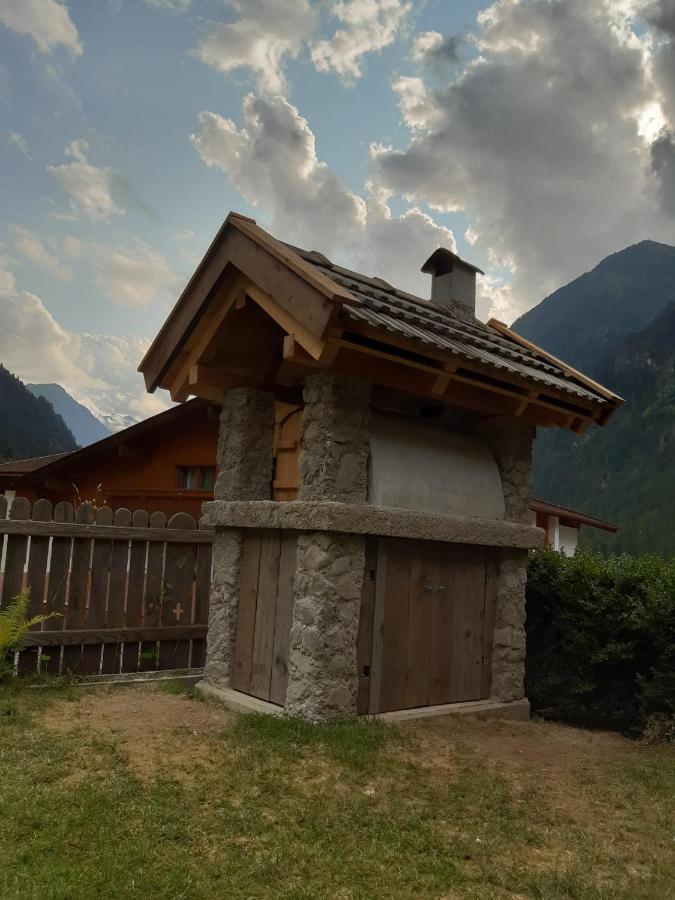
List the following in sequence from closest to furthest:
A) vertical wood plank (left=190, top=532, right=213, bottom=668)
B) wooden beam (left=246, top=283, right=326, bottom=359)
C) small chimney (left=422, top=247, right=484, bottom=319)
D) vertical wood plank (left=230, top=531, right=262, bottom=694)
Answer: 1. wooden beam (left=246, top=283, right=326, bottom=359)
2. vertical wood plank (left=230, top=531, right=262, bottom=694)
3. vertical wood plank (left=190, top=532, right=213, bottom=668)
4. small chimney (left=422, top=247, right=484, bottom=319)

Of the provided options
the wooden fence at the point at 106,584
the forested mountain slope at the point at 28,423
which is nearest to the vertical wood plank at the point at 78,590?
the wooden fence at the point at 106,584

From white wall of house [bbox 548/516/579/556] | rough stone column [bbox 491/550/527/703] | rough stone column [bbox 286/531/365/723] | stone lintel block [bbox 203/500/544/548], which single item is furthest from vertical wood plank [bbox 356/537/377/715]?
white wall of house [bbox 548/516/579/556]

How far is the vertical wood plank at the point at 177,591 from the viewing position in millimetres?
7328

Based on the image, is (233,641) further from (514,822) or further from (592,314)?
(592,314)

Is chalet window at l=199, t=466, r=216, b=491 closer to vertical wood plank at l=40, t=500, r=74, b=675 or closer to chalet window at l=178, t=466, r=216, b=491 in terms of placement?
chalet window at l=178, t=466, r=216, b=491

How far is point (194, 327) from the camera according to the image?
657 centimetres

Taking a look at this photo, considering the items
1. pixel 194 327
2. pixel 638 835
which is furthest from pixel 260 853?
pixel 194 327

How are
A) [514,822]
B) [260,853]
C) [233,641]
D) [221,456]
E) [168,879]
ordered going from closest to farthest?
[168,879] → [260,853] → [514,822] → [233,641] → [221,456]

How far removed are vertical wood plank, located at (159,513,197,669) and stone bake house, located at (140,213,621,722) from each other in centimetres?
93

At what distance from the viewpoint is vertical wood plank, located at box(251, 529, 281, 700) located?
5.96 metres

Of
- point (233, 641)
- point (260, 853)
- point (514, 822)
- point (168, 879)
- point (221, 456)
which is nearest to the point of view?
point (168, 879)

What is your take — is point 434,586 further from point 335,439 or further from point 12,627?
point 12,627

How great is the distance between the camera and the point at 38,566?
21.5 ft

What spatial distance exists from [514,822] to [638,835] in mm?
740
